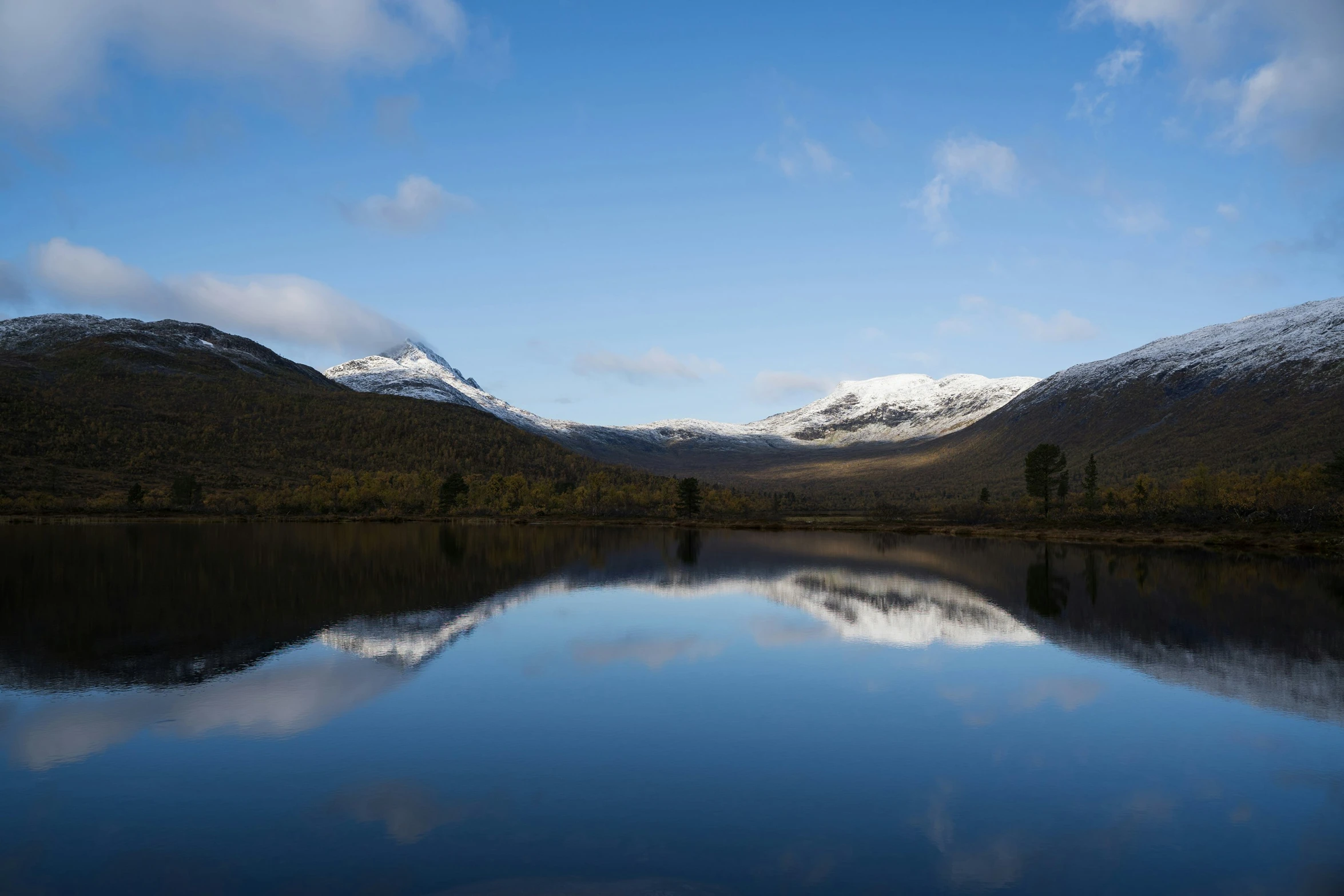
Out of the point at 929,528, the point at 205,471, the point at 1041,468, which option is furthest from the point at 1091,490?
the point at 205,471

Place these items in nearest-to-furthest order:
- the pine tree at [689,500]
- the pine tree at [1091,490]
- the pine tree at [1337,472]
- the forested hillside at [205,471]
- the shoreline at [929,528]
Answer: the shoreline at [929,528], the pine tree at [1337,472], the forested hillside at [205,471], the pine tree at [1091,490], the pine tree at [689,500]

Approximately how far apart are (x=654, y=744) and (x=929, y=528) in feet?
406

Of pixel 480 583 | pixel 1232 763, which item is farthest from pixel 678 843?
pixel 480 583

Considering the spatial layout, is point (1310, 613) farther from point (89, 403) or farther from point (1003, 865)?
point (89, 403)

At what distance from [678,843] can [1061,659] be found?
24.5 metres

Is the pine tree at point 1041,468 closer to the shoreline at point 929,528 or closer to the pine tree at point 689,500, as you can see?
the shoreline at point 929,528

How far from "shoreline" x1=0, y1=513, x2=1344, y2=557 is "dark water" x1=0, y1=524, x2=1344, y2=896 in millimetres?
51322

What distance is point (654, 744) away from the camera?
20.8m

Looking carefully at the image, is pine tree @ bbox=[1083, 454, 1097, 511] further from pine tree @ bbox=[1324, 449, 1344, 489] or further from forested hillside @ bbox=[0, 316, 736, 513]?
forested hillside @ bbox=[0, 316, 736, 513]

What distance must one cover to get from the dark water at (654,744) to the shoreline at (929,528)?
168ft

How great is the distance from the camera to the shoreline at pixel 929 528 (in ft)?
299

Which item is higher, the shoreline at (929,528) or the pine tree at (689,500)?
the pine tree at (689,500)

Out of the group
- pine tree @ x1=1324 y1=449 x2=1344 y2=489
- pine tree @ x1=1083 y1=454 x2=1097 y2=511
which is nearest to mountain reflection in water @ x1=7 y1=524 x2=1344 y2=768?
pine tree @ x1=1324 y1=449 x2=1344 y2=489

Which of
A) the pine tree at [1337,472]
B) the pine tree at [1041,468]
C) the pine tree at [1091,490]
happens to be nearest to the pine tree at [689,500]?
the pine tree at [1041,468]
